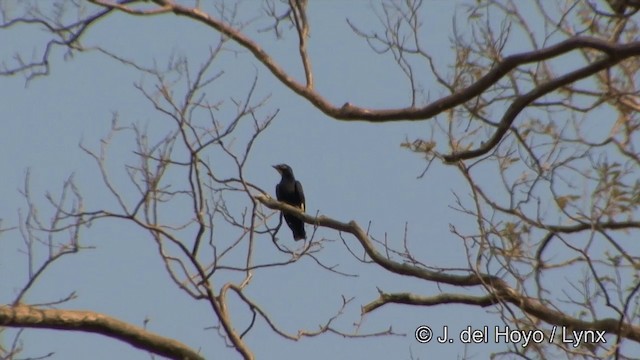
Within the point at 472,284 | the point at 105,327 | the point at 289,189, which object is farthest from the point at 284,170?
the point at 105,327

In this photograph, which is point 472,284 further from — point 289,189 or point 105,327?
point 289,189

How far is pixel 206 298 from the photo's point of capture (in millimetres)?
6055

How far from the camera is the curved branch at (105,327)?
6.06 meters

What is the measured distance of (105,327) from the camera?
6156 mm

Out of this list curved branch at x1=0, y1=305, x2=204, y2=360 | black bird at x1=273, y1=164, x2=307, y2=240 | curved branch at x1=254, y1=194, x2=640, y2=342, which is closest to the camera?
curved branch at x1=0, y1=305, x2=204, y2=360

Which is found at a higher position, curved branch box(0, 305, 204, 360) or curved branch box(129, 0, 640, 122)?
curved branch box(129, 0, 640, 122)

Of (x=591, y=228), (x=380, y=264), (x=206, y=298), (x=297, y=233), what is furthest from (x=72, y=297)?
(x=297, y=233)

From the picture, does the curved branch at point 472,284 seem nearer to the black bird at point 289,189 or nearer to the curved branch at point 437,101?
the curved branch at point 437,101

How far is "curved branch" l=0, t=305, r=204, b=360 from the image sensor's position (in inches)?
239

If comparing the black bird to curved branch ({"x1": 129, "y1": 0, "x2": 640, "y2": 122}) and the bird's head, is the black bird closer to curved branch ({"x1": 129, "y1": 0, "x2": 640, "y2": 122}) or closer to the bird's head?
the bird's head

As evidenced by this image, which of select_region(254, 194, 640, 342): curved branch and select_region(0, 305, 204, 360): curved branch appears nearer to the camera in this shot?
select_region(0, 305, 204, 360): curved branch

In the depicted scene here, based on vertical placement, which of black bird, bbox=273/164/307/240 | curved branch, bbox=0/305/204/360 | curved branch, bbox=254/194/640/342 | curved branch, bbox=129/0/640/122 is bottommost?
curved branch, bbox=0/305/204/360

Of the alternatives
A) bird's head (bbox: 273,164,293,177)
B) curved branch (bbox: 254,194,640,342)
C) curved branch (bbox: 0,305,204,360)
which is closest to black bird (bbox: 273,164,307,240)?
bird's head (bbox: 273,164,293,177)

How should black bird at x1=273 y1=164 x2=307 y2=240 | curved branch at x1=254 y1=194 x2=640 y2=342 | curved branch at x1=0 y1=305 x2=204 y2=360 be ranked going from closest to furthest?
curved branch at x1=0 y1=305 x2=204 y2=360 < curved branch at x1=254 y1=194 x2=640 y2=342 < black bird at x1=273 y1=164 x2=307 y2=240
